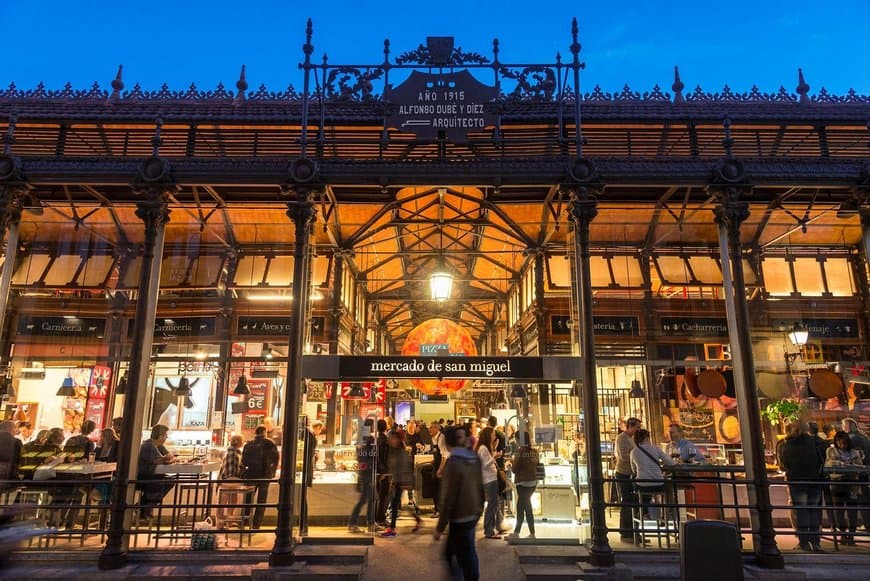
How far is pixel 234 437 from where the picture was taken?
414 inches

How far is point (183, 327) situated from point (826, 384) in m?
14.4

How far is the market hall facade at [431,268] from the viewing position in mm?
9188

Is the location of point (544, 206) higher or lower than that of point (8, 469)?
higher

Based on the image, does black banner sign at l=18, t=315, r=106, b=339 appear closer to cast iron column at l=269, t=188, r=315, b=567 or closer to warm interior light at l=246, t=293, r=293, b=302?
warm interior light at l=246, t=293, r=293, b=302

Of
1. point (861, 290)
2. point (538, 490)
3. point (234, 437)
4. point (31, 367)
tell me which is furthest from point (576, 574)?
point (31, 367)

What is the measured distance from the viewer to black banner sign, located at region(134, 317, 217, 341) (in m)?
A: 13.1

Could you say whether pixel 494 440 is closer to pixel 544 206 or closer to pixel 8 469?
pixel 544 206

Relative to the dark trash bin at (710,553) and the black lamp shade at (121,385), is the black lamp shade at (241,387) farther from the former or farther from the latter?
the dark trash bin at (710,553)

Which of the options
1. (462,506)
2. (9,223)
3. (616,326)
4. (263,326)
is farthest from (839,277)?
(9,223)

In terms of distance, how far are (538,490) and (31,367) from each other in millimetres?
10646

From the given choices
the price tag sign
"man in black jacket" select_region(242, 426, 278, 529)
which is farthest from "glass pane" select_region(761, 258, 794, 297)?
the price tag sign

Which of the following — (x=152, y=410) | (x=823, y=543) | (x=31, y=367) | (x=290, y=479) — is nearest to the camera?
(x=290, y=479)

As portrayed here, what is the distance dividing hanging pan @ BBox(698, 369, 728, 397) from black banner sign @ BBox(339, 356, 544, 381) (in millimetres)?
4697

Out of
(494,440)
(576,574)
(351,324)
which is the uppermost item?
(351,324)
